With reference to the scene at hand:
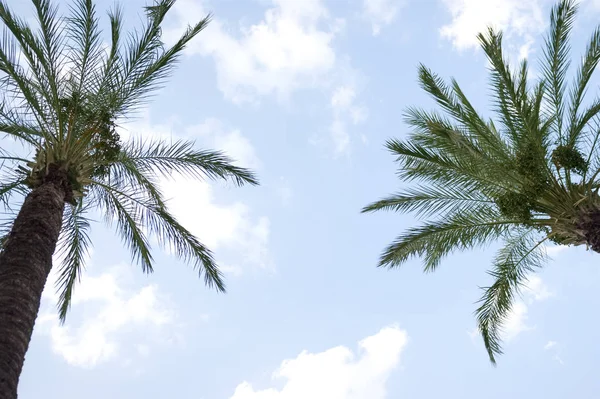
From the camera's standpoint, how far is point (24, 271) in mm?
6910

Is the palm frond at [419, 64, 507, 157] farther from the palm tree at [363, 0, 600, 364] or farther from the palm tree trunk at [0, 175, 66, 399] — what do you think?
the palm tree trunk at [0, 175, 66, 399]

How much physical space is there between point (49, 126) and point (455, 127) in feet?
22.6

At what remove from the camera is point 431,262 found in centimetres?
1303

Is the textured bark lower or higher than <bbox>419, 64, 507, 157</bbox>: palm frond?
lower

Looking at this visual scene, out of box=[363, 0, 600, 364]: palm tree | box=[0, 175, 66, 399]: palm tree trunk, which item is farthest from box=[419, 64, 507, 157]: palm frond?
box=[0, 175, 66, 399]: palm tree trunk

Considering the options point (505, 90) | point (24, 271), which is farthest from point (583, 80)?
point (24, 271)

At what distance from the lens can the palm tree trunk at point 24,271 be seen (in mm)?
5957

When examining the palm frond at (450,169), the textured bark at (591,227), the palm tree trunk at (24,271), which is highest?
the palm frond at (450,169)

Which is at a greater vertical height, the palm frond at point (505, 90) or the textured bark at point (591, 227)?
the palm frond at point (505, 90)

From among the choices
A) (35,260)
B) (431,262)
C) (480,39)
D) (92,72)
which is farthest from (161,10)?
(431,262)

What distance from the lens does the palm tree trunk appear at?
596cm

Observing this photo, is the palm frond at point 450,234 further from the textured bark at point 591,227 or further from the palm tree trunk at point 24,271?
the palm tree trunk at point 24,271

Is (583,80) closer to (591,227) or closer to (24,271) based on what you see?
(591,227)

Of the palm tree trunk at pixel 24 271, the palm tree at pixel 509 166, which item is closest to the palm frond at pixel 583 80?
the palm tree at pixel 509 166
